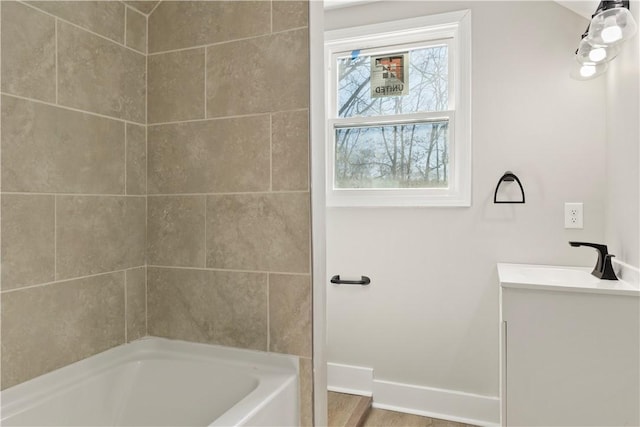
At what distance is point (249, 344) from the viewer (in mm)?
1354

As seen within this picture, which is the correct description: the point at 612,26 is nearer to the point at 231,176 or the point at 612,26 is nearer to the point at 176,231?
the point at 231,176

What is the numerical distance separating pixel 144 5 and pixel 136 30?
4.0 inches

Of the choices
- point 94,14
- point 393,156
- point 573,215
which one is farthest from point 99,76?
point 573,215

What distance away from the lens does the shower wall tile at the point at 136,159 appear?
1438 millimetres

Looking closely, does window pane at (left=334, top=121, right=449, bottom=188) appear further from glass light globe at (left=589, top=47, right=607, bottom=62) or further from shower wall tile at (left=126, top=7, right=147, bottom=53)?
shower wall tile at (left=126, top=7, right=147, bottom=53)

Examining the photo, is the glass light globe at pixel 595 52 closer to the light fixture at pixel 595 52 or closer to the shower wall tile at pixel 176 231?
the light fixture at pixel 595 52

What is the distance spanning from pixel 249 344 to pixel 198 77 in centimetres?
99

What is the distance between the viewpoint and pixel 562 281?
154cm

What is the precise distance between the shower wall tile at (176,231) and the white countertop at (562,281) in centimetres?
121

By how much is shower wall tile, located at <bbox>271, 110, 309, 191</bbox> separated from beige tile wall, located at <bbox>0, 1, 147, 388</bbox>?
1.86 feet

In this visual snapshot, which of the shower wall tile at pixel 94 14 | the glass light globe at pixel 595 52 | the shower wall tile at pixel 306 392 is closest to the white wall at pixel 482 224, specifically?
the glass light globe at pixel 595 52

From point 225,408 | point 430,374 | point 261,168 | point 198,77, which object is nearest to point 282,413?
point 225,408

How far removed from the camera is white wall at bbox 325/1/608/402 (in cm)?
201

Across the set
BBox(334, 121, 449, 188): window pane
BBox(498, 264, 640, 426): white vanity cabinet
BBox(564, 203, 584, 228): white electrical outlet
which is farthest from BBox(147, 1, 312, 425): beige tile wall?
BBox(564, 203, 584, 228): white electrical outlet
